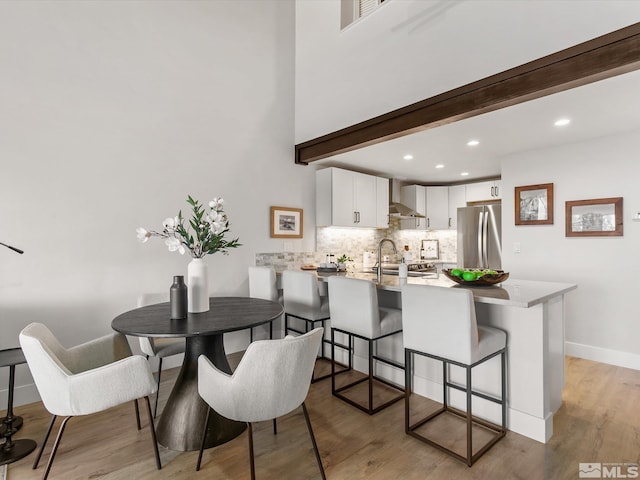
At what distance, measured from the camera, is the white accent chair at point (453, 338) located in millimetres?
1888

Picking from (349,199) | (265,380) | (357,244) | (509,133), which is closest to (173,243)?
(265,380)

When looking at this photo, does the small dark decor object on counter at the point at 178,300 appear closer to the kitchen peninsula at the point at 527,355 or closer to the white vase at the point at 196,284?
the white vase at the point at 196,284

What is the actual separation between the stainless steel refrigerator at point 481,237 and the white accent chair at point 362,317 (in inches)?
113

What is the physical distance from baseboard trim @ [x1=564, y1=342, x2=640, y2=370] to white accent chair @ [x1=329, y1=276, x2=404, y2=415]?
197 cm

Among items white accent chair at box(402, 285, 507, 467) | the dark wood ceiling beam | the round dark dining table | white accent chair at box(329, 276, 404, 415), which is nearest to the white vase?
the round dark dining table

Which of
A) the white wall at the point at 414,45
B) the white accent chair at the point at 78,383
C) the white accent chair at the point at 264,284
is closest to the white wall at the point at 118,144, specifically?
the white accent chair at the point at 264,284

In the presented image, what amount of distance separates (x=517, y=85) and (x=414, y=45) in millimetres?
977

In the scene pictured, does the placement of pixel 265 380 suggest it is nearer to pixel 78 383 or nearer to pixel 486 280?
pixel 78 383

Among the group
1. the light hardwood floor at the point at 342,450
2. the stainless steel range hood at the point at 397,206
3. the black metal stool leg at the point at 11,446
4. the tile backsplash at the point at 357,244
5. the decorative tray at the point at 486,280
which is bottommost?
the light hardwood floor at the point at 342,450

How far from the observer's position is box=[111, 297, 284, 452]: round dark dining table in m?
1.84

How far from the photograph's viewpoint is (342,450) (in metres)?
2.01

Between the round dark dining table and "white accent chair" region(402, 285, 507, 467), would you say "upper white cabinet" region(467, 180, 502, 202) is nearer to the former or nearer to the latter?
"white accent chair" region(402, 285, 507, 467)

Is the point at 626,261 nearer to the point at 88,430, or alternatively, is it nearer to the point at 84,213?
the point at 88,430

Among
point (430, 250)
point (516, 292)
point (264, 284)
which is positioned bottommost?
point (264, 284)
